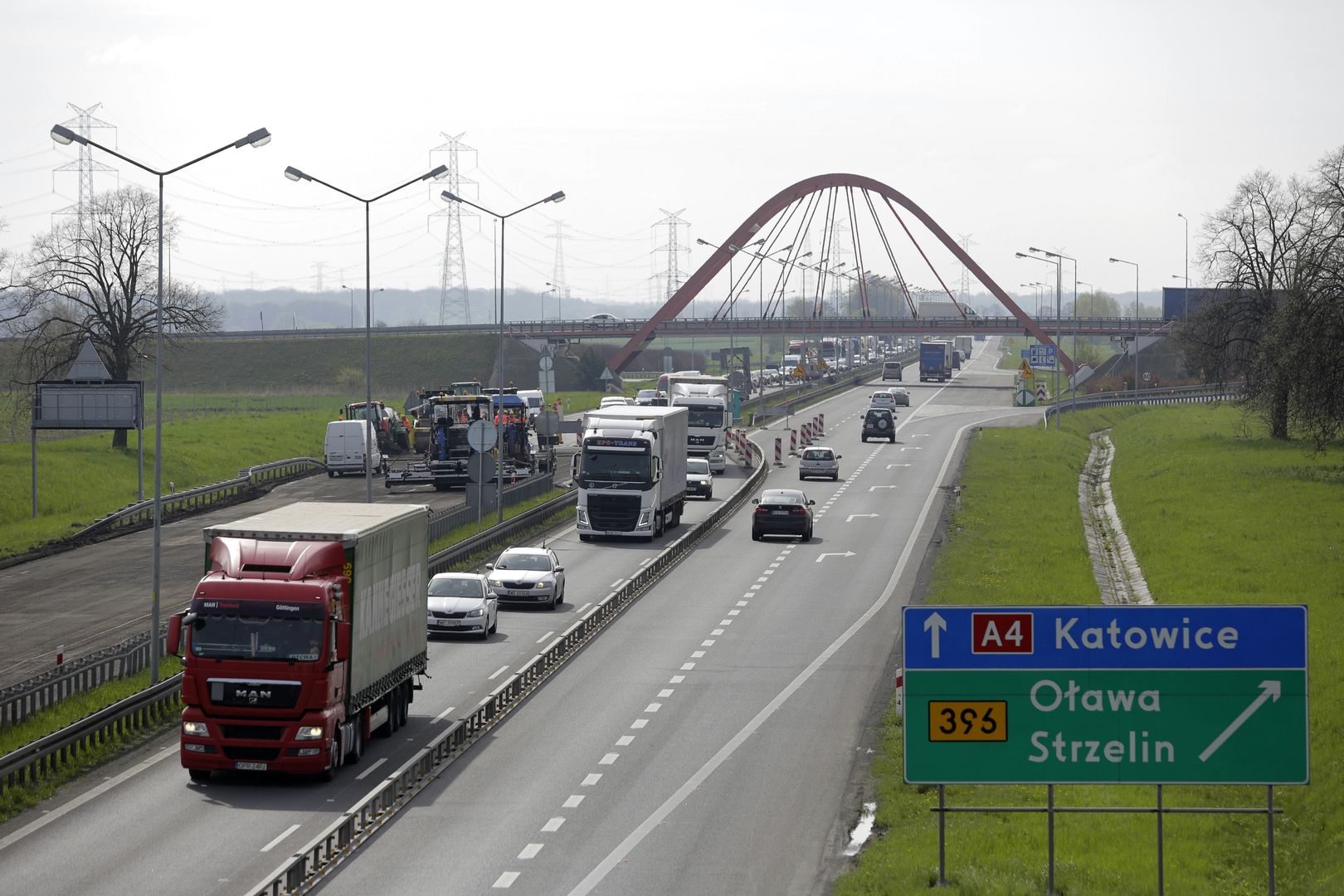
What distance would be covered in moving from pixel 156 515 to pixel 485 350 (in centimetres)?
14521

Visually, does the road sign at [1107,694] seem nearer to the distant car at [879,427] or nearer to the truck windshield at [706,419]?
the truck windshield at [706,419]

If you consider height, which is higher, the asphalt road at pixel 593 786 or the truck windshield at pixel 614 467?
the truck windshield at pixel 614 467

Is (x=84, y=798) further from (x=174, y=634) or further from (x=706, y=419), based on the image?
(x=706, y=419)

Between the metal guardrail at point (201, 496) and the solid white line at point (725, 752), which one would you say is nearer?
the solid white line at point (725, 752)

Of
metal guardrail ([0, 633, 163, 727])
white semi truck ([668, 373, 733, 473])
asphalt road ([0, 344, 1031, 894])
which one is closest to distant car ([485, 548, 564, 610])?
asphalt road ([0, 344, 1031, 894])

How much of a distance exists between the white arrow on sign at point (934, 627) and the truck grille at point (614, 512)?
119 ft

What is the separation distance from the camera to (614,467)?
5306 centimetres

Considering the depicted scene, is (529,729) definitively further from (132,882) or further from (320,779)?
(132,882)

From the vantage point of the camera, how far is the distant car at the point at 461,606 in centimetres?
3666

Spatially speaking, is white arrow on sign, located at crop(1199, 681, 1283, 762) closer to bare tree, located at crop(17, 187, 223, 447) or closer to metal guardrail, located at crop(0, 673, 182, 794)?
metal guardrail, located at crop(0, 673, 182, 794)

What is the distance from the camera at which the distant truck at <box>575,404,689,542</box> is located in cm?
5278

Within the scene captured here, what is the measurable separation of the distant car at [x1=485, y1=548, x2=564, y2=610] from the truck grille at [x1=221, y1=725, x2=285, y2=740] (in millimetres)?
16990

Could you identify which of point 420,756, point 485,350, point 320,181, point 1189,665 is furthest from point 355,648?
point 485,350

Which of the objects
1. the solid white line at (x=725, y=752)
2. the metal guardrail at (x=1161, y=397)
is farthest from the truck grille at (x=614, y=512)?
the metal guardrail at (x=1161, y=397)
